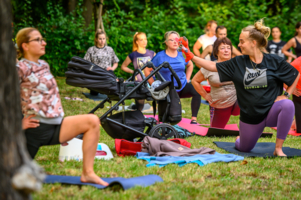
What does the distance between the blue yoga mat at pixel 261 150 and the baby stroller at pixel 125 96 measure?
807mm

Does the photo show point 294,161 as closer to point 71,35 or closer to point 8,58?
point 8,58

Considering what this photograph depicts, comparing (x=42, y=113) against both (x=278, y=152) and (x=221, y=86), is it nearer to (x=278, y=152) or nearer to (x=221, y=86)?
(x=278, y=152)

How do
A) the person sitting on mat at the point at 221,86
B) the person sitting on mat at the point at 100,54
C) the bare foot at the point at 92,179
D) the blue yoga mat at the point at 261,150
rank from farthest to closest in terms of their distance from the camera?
the person sitting on mat at the point at 100,54 < the person sitting on mat at the point at 221,86 < the blue yoga mat at the point at 261,150 < the bare foot at the point at 92,179

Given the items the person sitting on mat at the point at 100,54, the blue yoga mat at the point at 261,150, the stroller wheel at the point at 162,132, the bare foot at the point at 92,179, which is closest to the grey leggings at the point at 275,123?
the blue yoga mat at the point at 261,150

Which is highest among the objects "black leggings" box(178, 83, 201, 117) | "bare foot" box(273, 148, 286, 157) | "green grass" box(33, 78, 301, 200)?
"black leggings" box(178, 83, 201, 117)

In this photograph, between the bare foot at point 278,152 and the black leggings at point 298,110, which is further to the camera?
the black leggings at point 298,110

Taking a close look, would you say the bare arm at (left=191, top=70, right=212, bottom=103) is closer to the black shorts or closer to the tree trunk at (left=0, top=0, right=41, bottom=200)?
the black shorts

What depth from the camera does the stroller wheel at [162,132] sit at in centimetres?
523

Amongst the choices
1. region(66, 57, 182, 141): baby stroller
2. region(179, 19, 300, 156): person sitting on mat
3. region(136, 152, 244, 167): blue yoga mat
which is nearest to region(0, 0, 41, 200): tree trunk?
region(136, 152, 244, 167): blue yoga mat

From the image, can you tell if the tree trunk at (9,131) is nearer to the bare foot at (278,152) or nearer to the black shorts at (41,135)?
the black shorts at (41,135)

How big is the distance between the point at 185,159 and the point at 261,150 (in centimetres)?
146

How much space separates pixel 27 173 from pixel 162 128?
3.35m

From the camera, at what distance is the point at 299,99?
6723 mm

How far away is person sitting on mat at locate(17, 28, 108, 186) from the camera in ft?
10.0
